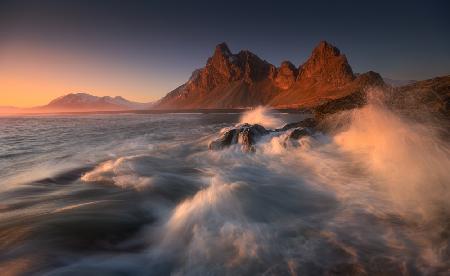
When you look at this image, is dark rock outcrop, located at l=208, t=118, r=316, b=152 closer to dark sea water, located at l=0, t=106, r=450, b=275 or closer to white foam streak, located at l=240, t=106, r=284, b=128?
dark sea water, located at l=0, t=106, r=450, b=275

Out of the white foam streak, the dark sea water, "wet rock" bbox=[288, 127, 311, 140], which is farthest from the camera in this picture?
the white foam streak

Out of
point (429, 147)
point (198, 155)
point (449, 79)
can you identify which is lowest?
point (198, 155)

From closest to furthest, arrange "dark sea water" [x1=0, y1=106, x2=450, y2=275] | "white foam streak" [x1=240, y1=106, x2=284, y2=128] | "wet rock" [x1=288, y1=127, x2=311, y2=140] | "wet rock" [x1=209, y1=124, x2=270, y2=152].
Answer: "dark sea water" [x1=0, y1=106, x2=450, y2=275] → "wet rock" [x1=209, y1=124, x2=270, y2=152] → "wet rock" [x1=288, y1=127, x2=311, y2=140] → "white foam streak" [x1=240, y1=106, x2=284, y2=128]

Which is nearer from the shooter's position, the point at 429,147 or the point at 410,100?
the point at 429,147

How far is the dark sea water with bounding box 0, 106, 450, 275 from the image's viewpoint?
5012 mm

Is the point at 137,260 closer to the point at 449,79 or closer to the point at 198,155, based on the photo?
the point at 198,155

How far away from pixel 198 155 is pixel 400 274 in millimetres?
13088

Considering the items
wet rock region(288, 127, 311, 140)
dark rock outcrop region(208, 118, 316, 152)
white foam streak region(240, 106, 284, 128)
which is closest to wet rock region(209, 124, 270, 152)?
dark rock outcrop region(208, 118, 316, 152)

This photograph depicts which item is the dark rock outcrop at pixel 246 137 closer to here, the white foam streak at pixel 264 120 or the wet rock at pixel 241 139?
the wet rock at pixel 241 139

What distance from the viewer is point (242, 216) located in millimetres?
7055

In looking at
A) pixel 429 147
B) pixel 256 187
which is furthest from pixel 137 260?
pixel 429 147

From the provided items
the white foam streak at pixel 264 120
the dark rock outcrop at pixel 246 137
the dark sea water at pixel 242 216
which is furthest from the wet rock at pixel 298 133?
the white foam streak at pixel 264 120

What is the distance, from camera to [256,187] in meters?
9.98

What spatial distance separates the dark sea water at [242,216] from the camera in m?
5.01
